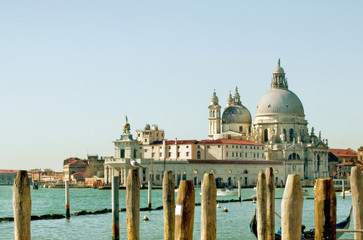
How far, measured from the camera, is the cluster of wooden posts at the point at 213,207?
8844mm

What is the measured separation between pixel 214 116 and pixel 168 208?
7775cm

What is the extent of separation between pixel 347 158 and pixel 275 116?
19.2m

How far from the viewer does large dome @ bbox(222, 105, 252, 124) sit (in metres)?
91.4

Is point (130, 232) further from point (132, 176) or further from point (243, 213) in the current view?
point (243, 213)

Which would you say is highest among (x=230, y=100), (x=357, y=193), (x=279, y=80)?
Result: (x=279, y=80)

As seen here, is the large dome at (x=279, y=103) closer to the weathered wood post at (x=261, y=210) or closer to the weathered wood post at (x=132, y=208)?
the weathered wood post at (x=261, y=210)

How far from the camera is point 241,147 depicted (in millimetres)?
83438

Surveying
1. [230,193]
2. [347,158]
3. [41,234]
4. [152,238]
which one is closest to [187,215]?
[152,238]

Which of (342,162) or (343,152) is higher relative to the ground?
(343,152)

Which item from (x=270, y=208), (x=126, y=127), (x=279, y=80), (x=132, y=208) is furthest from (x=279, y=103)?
(x=132, y=208)

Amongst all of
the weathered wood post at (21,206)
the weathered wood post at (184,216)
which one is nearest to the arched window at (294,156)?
the weathered wood post at (21,206)

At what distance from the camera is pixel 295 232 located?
375 inches

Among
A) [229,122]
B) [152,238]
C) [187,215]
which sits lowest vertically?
[152,238]

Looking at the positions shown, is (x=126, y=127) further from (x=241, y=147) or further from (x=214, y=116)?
(x=214, y=116)
